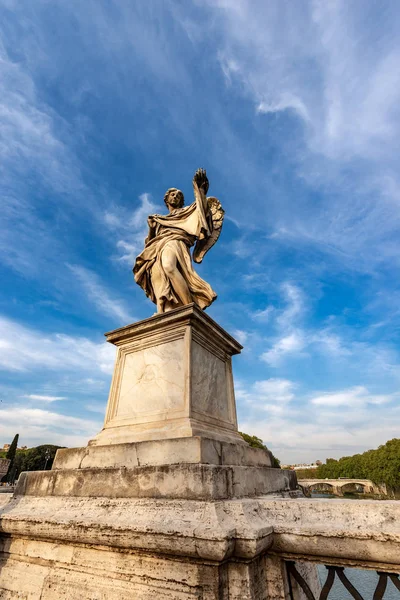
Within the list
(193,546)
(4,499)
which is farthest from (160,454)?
(4,499)

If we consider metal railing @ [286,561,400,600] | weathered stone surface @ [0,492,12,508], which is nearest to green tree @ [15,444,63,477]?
weathered stone surface @ [0,492,12,508]

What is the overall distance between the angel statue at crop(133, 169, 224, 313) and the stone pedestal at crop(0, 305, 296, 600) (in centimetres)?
81

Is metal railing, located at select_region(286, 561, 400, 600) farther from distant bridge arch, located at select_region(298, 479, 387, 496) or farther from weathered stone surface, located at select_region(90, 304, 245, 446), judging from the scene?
distant bridge arch, located at select_region(298, 479, 387, 496)

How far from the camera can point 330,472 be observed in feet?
258

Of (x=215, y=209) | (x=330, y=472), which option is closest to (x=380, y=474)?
(x=330, y=472)

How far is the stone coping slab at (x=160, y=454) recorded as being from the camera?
8.61 ft

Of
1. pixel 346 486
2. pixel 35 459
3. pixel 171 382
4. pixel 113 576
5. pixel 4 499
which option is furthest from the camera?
pixel 346 486

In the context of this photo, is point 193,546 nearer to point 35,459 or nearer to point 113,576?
point 113,576

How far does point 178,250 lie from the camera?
489 centimetres

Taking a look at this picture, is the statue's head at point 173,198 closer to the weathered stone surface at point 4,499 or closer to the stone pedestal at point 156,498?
the stone pedestal at point 156,498

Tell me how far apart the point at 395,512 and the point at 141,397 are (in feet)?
8.33

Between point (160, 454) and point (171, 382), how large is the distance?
0.83 meters

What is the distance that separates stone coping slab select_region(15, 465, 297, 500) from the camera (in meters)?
2.38

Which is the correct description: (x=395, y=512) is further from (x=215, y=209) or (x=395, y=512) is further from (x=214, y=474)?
(x=215, y=209)
